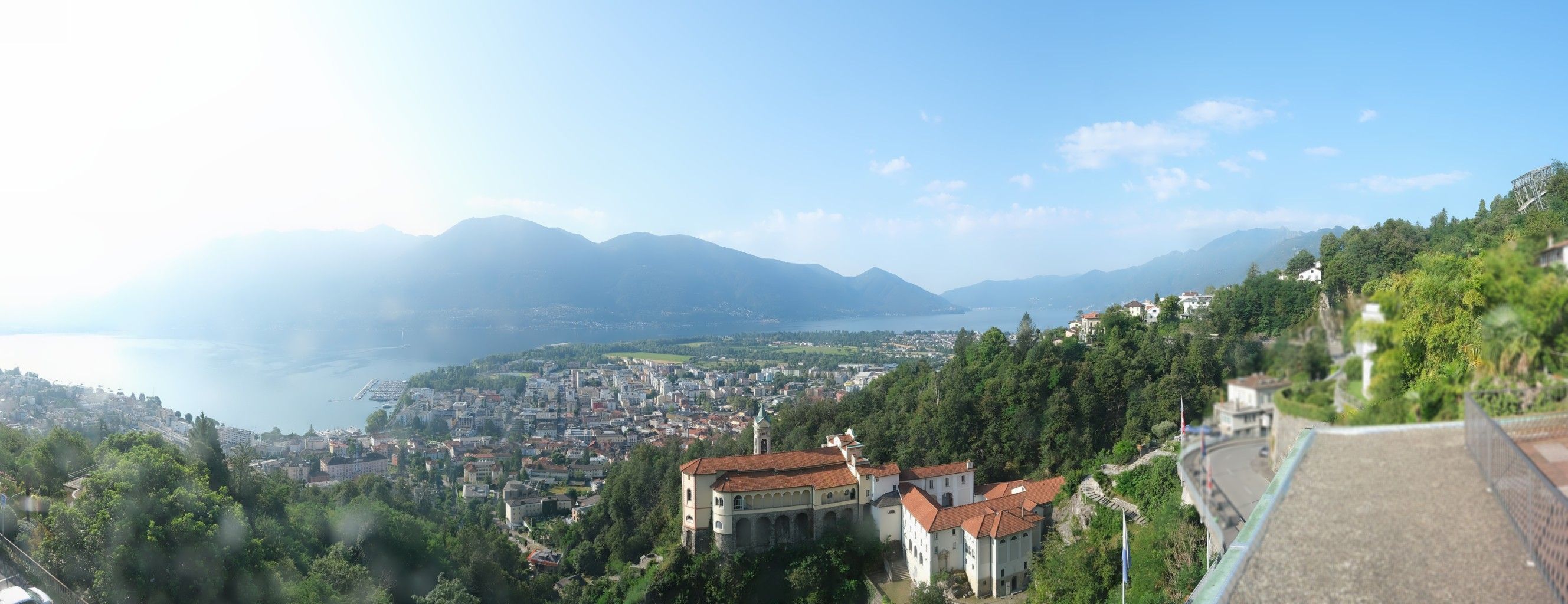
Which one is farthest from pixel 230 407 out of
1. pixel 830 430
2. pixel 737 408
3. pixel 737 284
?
pixel 737 284

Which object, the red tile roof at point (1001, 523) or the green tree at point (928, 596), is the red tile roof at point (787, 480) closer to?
the green tree at point (928, 596)

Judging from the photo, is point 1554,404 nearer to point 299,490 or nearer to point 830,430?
point 830,430

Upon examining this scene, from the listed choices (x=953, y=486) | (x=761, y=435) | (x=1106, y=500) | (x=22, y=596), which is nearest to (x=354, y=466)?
(x=761, y=435)

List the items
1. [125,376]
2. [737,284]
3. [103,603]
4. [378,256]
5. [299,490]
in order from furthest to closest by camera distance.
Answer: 1. [737,284]
2. [378,256]
3. [125,376]
4. [299,490]
5. [103,603]

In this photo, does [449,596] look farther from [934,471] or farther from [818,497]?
[934,471]

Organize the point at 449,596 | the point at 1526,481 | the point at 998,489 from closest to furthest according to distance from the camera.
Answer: the point at 1526,481 → the point at 449,596 → the point at 998,489

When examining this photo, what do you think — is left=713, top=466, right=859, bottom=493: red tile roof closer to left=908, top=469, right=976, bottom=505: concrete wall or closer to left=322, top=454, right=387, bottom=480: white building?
left=908, top=469, right=976, bottom=505: concrete wall

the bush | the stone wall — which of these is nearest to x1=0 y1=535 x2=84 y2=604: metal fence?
the stone wall
